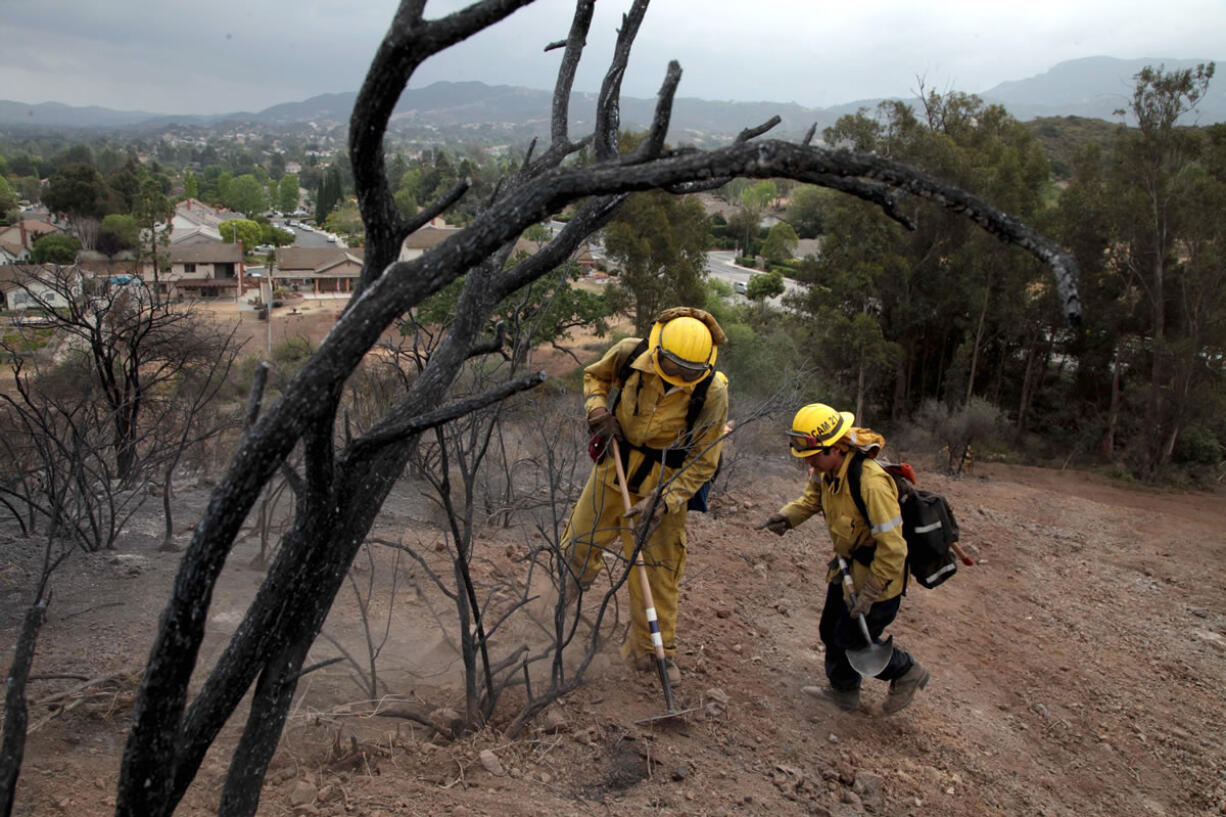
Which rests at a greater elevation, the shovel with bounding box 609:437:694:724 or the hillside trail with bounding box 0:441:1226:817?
the shovel with bounding box 609:437:694:724

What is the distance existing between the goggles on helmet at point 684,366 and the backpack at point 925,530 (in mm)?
876

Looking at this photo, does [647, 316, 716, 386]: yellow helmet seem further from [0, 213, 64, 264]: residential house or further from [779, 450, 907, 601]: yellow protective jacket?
[0, 213, 64, 264]: residential house

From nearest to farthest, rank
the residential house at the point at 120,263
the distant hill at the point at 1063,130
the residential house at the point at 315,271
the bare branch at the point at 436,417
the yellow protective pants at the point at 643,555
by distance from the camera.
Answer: the bare branch at the point at 436,417, the yellow protective pants at the point at 643,555, the residential house at the point at 120,263, the residential house at the point at 315,271, the distant hill at the point at 1063,130

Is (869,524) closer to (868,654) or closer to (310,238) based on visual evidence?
(868,654)

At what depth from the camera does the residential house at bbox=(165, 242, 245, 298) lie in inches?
1522

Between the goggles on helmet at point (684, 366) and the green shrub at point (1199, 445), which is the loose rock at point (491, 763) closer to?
the goggles on helmet at point (684, 366)

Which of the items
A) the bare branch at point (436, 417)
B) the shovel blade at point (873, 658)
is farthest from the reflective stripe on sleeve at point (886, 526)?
the bare branch at point (436, 417)

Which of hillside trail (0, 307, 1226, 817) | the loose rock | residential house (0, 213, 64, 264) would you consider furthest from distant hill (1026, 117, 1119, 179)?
residential house (0, 213, 64, 264)

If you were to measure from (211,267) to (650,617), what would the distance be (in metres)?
45.4

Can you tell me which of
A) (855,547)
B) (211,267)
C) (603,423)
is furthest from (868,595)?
(211,267)

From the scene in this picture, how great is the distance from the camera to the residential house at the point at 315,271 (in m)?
41.3

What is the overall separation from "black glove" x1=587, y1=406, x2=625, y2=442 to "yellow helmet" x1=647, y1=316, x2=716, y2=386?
38 centimetres

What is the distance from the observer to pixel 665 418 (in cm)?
411

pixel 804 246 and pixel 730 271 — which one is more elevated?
pixel 804 246
